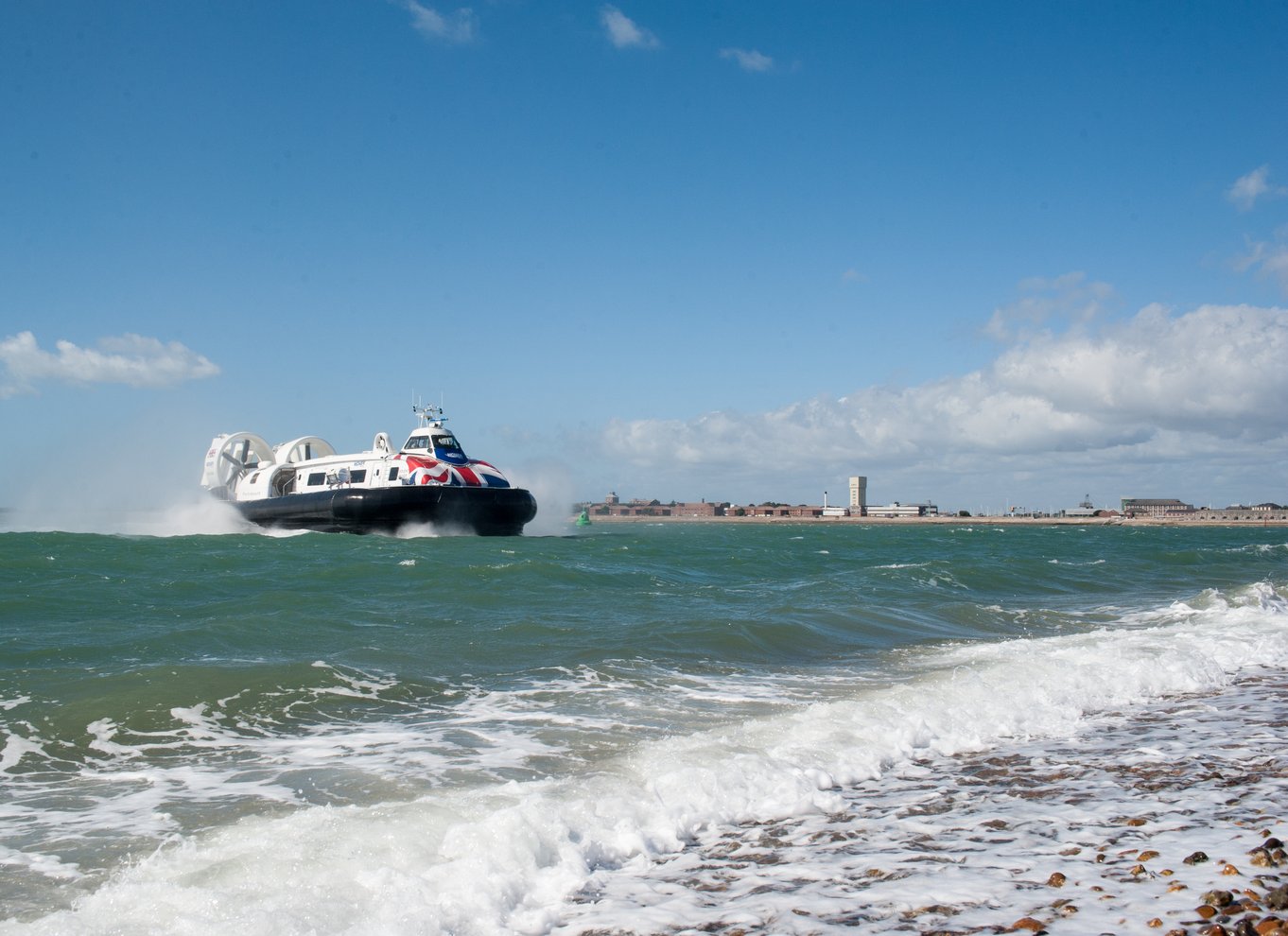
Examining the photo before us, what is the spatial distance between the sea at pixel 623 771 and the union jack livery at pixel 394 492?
18158mm

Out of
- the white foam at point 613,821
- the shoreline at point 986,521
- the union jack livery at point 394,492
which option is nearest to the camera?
the white foam at point 613,821

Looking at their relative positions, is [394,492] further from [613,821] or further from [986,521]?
[986,521]

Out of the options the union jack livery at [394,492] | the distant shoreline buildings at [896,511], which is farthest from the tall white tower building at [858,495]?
the union jack livery at [394,492]

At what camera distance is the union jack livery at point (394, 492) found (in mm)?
30234

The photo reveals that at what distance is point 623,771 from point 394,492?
26513mm

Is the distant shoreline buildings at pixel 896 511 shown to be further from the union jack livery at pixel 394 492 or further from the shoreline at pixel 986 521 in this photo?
the union jack livery at pixel 394 492

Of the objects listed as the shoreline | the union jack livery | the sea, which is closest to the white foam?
the sea

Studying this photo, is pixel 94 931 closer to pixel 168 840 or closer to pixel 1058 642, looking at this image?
pixel 168 840

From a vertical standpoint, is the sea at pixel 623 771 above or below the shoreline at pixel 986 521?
above

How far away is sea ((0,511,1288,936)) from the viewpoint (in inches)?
120

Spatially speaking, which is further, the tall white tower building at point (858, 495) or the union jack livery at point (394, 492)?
the tall white tower building at point (858, 495)

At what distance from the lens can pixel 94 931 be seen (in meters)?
2.93

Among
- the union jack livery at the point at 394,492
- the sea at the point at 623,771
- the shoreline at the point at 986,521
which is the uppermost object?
the union jack livery at the point at 394,492

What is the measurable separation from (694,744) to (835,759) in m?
0.77
